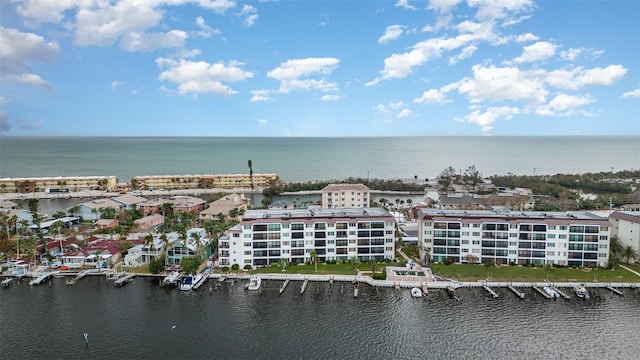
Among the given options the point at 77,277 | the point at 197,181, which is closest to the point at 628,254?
the point at 77,277

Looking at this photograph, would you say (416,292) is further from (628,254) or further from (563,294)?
(628,254)

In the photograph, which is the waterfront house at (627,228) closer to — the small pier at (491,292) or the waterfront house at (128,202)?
the small pier at (491,292)

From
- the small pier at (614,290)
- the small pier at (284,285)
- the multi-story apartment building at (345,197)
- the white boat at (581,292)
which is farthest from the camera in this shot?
the multi-story apartment building at (345,197)

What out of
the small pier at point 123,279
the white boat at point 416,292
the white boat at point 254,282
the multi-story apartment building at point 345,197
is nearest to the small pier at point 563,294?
the white boat at point 416,292

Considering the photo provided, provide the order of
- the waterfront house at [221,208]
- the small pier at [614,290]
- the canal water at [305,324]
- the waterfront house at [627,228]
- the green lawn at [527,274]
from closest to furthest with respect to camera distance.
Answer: the canal water at [305,324], the small pier at [614,290], the green lawn at [527,274], the waterfront house at [627,228], the waterfront house at [221,208]

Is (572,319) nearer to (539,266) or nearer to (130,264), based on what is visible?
(539,266)
